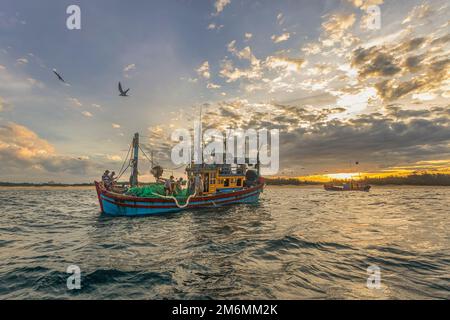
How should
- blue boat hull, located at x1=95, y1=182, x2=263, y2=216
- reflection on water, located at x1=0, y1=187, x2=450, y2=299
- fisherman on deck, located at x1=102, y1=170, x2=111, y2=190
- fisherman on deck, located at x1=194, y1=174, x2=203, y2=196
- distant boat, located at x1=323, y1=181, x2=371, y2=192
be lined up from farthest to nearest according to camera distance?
distant boat, located at x1=323, y1=181, x2=371, y2=192 < fisherman on deck, located at x1=194, y1=174, x2=203, y2=196 < fisherman on deck, located at x1=102, y1=170, x2=111, y2=190 < blue boat hull, located at x1=95, y1=182, x2=263, y2=216 < reflection on water, located at x1=0, y1=187, x2=450, y2=299

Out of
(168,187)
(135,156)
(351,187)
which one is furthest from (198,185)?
(351,187)

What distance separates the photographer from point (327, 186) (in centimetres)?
10519

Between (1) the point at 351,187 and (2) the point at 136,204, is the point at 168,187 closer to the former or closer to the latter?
(2) the point at 136,204

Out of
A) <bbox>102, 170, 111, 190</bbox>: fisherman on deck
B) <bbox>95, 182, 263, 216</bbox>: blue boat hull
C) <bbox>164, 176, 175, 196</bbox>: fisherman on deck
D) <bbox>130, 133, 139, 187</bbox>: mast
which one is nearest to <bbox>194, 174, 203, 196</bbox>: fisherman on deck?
<bbox>95, 182, 263, 216</bbox>: blue boat hull

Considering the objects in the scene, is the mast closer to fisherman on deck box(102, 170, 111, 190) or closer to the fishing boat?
the fishing boat

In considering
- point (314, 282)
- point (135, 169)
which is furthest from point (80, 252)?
point (135, 169)

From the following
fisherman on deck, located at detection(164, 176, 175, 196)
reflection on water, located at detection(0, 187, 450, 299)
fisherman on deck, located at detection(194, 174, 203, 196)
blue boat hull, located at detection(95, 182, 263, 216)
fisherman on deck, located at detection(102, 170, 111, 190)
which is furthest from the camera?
fisherman on deck, located at detection(194, 174, 203, 196)

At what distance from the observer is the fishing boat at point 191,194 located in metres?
19.1

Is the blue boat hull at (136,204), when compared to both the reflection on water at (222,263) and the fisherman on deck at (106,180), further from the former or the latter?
the reflection on water at (222,263)

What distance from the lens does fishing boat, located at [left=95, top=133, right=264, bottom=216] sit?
19.1 meters

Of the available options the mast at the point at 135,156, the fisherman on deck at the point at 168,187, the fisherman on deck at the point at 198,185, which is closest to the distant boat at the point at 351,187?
the fisherman on deck at the point at 198,185
